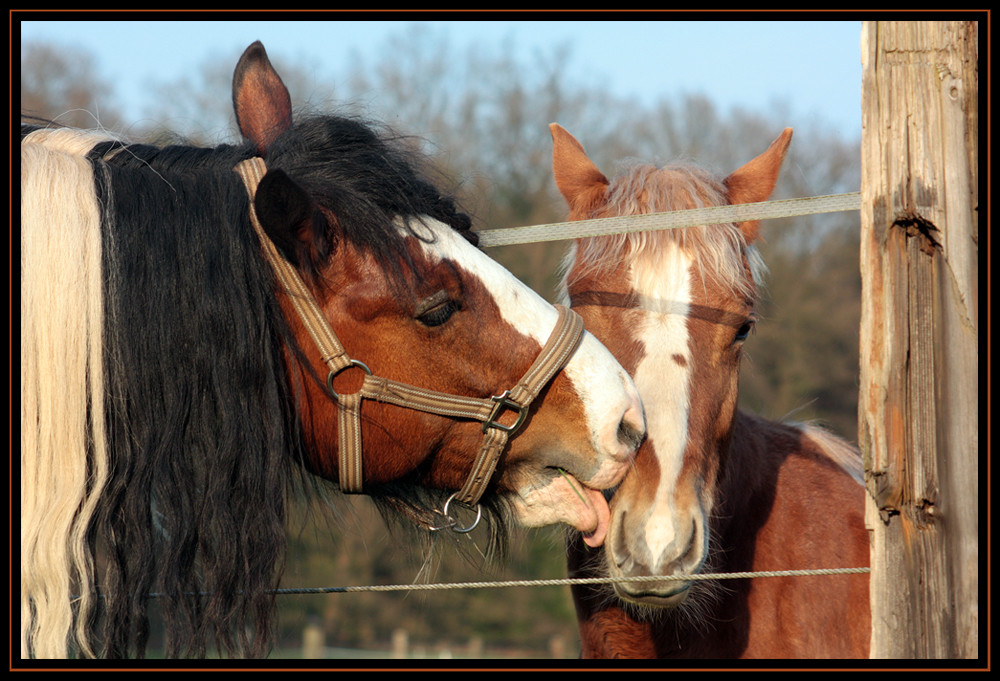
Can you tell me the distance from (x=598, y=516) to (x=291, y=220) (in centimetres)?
122

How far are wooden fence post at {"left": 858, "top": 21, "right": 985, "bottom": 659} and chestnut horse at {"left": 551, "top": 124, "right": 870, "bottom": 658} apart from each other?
2.40 feet

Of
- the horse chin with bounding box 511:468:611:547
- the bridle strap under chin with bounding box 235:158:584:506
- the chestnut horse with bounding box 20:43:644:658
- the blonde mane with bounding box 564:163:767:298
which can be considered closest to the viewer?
the chestnut horse with bounding box 20:43:644:658

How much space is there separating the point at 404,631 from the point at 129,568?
13.1 meters

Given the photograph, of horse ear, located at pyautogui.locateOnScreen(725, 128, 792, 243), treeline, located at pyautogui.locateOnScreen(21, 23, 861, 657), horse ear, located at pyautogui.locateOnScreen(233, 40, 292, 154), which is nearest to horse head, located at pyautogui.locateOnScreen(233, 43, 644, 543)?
horse ear, located at pyautogui.locateOnScreen(233, 40, 292, 154)

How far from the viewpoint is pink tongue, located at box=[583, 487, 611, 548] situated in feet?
8.03

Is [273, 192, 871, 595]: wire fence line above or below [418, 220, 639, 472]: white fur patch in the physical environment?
above

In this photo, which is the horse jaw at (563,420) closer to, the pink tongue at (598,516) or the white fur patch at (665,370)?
the pink tongue at (598,516)

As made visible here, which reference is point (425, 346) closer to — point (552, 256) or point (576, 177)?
point (576, 177)

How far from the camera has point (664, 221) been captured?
261 cm

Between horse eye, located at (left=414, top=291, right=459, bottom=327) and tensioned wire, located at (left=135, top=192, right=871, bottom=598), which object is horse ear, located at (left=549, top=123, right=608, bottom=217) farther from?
horse eye, located at (left=414, top=291, right=459, bottom=327)

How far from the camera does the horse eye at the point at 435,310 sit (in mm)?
2232

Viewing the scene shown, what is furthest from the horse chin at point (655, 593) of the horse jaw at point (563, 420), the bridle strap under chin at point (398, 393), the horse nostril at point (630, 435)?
the bridle strap under chin at point (398, 393)

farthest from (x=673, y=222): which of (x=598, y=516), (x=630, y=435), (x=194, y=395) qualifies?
(x=194, y=395)
